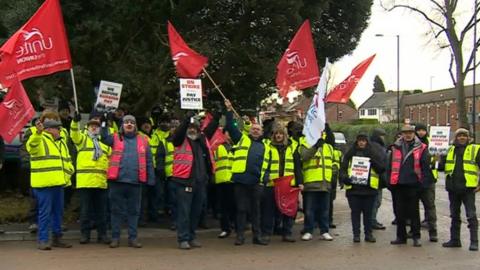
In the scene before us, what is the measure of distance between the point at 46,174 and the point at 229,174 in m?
3.18

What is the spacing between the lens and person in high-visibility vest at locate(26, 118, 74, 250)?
9008 millimetres

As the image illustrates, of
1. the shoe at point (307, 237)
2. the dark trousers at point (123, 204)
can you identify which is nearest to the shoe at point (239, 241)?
the shoe at point (307, 237)

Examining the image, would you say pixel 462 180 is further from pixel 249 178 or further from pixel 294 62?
pixel 294 62

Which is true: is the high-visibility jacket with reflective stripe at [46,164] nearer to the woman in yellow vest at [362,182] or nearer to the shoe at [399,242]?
the woman in yellow vest at [362,182]

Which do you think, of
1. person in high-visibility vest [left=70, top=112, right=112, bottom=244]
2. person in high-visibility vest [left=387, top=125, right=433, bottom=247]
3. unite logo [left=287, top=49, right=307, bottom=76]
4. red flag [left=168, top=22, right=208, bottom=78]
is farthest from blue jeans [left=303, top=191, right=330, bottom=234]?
person in high-visibility vest [left=70, top=112, right=112, bottom=244]

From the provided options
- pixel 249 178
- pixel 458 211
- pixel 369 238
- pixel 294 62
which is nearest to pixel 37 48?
pixel 249 178

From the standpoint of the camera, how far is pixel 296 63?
11.3 meters

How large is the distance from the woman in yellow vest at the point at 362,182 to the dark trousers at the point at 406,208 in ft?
1.42

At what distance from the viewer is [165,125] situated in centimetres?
1166

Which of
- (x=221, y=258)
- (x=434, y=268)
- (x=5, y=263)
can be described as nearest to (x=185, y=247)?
Answer: (x=221, y=258)

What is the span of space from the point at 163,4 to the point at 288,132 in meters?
3.43

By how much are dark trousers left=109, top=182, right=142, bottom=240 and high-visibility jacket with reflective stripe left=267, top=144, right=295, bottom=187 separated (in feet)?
7.17

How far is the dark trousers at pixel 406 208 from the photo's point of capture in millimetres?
10141

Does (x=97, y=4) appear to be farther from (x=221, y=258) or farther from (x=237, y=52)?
(x=221, y=258)
